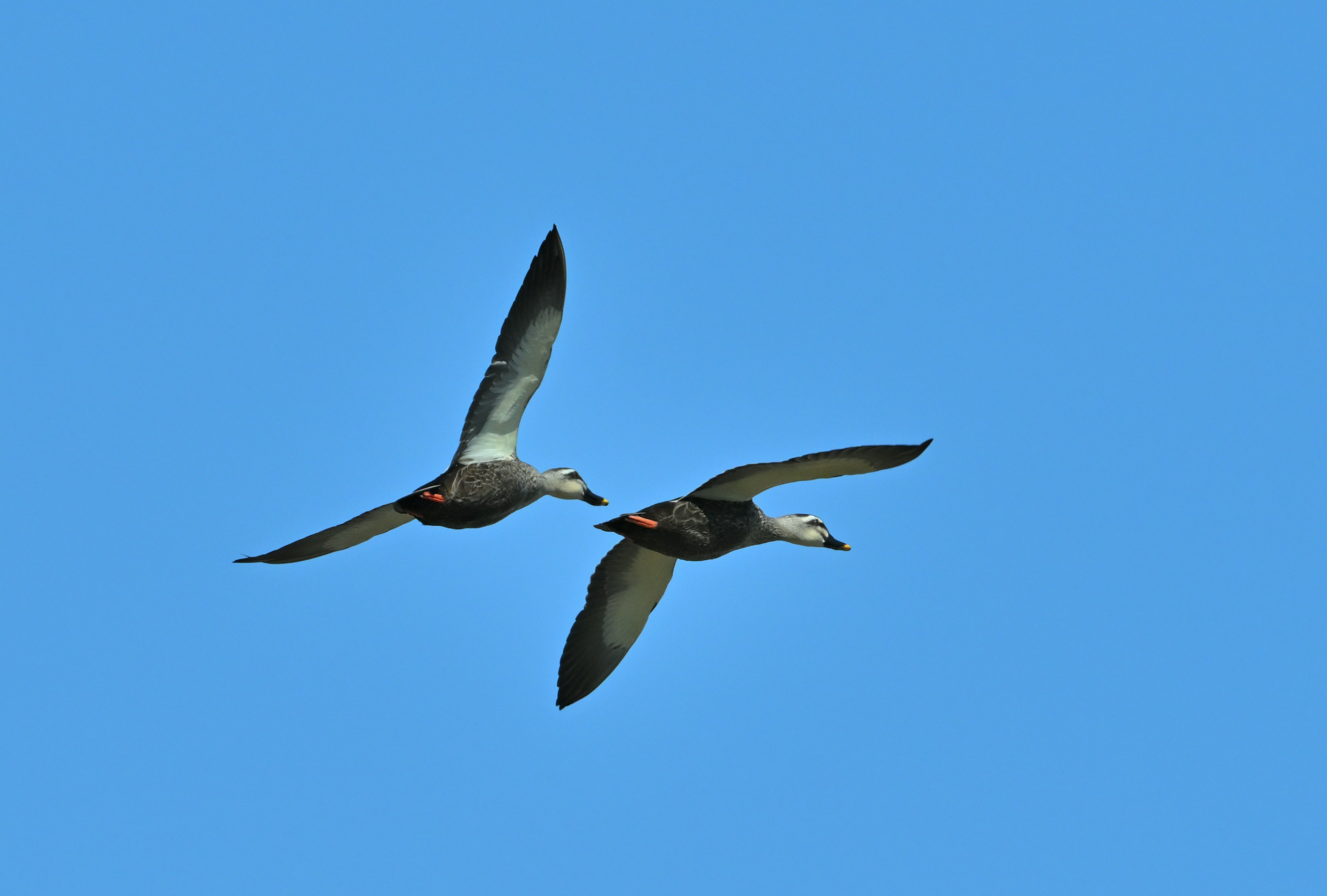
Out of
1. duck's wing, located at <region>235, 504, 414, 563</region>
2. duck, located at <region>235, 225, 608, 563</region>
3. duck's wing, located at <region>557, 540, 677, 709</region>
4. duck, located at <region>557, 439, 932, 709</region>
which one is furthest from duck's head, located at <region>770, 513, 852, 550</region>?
duck's wing, located at <region>235, 504, 414, 563</region>

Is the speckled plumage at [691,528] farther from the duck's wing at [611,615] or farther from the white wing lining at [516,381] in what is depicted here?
the white wing lining at [516,381]

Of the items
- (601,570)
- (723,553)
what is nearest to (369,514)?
(601,570)

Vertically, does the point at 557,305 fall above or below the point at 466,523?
above

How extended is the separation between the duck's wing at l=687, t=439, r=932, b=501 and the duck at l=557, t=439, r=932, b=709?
1 centimetres

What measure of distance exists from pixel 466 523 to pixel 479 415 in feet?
4.70

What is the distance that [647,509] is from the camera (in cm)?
1748

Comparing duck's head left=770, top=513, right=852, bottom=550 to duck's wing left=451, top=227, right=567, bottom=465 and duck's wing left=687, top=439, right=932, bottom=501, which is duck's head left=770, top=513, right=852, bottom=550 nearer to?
duck's wing left=687, top=439, right=932, bottom=501

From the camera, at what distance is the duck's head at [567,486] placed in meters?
18.9

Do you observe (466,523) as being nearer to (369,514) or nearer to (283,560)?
(369,514)

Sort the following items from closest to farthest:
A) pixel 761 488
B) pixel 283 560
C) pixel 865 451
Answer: pixel 865 451 → pixel 761 488 → pixel 283 560

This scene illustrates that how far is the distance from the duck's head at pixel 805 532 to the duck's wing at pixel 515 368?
3.37 m

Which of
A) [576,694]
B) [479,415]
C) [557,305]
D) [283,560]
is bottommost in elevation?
[576,694]

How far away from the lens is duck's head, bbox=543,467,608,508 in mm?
18922

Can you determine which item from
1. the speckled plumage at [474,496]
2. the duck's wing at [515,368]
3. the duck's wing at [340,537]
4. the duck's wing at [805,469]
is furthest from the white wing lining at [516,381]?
the duck's wing at [805,469]
